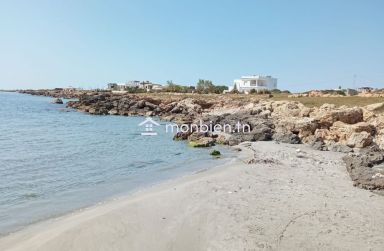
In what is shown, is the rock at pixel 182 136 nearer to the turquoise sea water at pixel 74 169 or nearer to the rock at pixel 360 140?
the turquoise sea water at pixel 74 169

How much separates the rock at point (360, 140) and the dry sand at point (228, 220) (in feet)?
26.8

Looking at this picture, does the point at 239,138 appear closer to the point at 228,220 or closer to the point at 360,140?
the point at 360,140

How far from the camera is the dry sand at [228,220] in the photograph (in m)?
7.93

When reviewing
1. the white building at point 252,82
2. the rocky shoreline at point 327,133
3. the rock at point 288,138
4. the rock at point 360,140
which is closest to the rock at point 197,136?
the rocky shoreline at point 327,133

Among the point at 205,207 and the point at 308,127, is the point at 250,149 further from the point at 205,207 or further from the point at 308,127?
the point at 205,207

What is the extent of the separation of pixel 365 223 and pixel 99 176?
35.7ft

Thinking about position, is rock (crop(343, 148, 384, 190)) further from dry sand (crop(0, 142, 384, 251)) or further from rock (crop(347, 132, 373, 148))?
rock (crop(347, 132, 373, 148))

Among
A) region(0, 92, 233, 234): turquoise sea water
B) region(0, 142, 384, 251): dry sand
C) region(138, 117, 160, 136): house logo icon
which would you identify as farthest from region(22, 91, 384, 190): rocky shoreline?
region(138, 117, 160, 136): house logo icon

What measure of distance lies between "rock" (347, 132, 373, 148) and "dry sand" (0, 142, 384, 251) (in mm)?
8172

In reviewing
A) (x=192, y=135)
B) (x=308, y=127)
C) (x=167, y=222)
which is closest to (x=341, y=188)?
(x=167, y=222)

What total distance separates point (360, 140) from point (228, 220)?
15099 mm

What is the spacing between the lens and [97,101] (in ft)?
272

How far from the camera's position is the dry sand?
312 inches

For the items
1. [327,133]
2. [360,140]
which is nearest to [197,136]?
[327,133]
